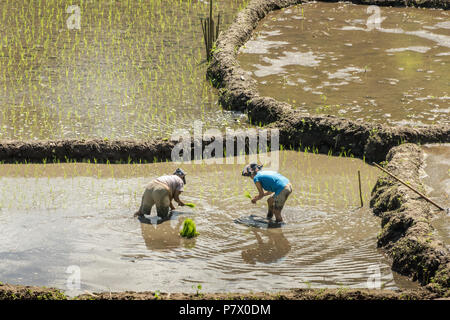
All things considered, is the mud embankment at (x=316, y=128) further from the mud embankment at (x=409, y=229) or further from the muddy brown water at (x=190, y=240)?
the mud embankment at (x=409, y=229)

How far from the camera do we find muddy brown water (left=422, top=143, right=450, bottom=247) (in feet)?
25.8

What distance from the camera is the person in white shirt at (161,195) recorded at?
8.32 metres

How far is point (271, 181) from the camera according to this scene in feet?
27.6

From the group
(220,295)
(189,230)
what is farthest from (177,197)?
(220,295)

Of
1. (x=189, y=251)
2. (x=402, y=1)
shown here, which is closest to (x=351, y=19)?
(x=402, y=1)

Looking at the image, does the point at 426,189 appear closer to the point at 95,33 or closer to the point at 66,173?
the point at 66,173

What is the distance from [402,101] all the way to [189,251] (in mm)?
5661

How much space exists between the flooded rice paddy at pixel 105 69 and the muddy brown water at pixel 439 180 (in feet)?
10.00

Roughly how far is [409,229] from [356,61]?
6.79 metres

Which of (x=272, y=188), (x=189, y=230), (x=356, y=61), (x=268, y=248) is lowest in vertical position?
(x=268, y=248)

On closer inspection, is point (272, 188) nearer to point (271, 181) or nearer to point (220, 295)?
point (271, 181)

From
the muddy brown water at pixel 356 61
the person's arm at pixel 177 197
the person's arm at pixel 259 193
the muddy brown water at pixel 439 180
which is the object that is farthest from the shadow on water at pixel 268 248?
→ the muddy brown water at pixel 356 61

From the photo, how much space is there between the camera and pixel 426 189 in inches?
348

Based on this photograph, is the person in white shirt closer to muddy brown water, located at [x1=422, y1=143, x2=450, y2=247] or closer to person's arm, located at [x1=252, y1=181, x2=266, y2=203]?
person's arm, located at [x1=252, y1=181, x2=266, y2=203]
